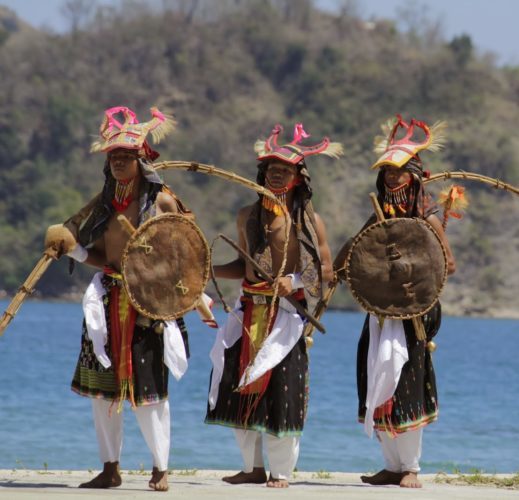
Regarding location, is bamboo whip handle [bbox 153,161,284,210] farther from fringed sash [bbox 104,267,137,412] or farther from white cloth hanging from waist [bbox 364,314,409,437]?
white cloth hanging from waist [bbox 364,314,409,437]

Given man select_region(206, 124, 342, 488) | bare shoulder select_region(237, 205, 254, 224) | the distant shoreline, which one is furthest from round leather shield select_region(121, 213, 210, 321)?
the distant shoreline

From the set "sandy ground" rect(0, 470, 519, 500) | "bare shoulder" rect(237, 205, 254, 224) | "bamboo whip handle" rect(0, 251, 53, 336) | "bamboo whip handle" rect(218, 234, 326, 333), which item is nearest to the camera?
"sandy ground" rect(0, 470, 519, 500)

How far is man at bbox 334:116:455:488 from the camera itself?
27.5ft

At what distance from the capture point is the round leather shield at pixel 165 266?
778 centimetres

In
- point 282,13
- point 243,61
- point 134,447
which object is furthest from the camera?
point 282,13

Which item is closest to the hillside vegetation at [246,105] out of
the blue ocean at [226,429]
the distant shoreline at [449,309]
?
the distant shoreline at [449,309]

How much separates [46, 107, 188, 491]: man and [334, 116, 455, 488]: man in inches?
43.1

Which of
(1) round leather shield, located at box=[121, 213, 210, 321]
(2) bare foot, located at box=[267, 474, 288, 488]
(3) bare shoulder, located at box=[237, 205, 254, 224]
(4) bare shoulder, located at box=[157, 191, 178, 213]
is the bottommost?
(2) bare foot, located at box=[267, 474, 288, 488]

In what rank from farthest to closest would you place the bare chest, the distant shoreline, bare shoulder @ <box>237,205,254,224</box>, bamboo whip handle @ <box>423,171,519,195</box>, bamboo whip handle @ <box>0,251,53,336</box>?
the distant shoreline, bamboo whip handle @ <box>423,171,519,195</box>, bare shoulder @ <box>237,205,254,224</box>, the bare chest, bamboo whip handle @ <box>0,251,53,336</box>

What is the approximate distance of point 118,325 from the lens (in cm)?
791

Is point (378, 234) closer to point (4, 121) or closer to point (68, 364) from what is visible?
point (68, 364)

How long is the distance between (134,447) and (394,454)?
6.95 metres

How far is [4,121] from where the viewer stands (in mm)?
85000

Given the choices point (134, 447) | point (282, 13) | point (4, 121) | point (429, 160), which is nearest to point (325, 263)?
point (134, 447)
